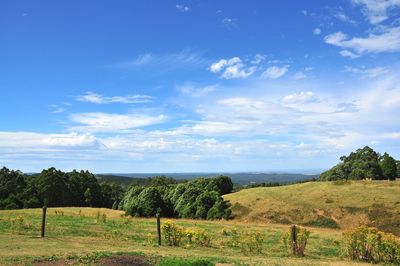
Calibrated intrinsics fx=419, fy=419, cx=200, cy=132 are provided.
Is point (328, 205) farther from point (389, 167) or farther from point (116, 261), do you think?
point (116, 261)

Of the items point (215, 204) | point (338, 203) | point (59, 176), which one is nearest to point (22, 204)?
point (59, 176)

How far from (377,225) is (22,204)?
203 ft

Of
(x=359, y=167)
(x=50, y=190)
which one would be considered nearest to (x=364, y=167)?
(x=359, y=167)

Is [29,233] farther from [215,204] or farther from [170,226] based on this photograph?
[215,204]

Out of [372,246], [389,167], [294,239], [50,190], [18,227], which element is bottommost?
[372,246]

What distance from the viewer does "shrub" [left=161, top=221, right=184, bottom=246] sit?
78.4 feet

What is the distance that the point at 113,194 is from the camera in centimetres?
9331

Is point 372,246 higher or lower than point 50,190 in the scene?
lower

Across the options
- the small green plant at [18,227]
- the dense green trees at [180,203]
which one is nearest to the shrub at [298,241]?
the small green plant at [18,227]

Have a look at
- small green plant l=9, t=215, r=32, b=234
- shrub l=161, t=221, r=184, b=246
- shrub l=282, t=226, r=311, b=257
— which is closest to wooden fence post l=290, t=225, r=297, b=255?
shrub l=282, t=226, r=311, b=257

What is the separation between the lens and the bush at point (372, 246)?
21.6 metres

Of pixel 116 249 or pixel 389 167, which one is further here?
pixel 389 167

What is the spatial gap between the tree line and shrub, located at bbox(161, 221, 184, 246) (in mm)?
30107

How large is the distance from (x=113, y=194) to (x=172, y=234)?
2831 inches
